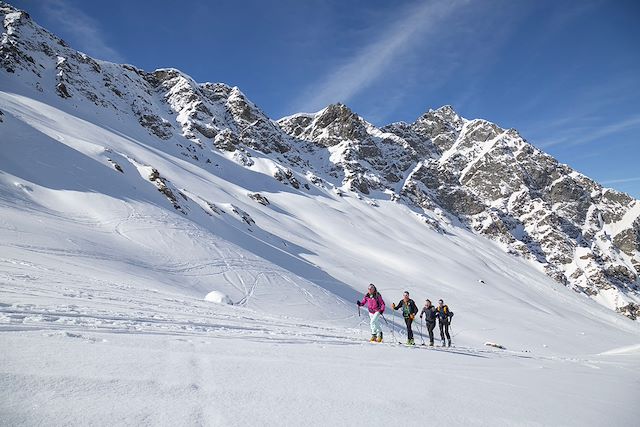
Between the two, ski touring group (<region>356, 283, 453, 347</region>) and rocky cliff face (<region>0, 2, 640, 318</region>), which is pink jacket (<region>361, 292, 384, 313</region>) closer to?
ski touring group (<region>356, 283, 453, 347</region>)

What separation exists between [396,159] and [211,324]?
511ft

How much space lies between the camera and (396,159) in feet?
519

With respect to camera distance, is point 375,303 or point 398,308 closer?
point 375,303

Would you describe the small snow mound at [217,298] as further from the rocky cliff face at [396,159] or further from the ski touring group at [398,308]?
the rocky cliff face at [396,159]

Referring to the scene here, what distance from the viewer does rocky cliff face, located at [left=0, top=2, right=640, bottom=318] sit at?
8325 centimetres

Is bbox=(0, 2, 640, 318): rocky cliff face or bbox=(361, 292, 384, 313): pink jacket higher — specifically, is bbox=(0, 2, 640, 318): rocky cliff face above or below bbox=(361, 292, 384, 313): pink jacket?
above

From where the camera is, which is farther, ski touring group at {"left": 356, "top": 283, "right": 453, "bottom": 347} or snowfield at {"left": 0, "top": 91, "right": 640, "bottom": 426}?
ski touring group at {"left": 356, "top": 283, "right": 453, "bottom": 347}

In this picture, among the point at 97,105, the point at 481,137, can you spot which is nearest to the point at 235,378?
the point at 97,105

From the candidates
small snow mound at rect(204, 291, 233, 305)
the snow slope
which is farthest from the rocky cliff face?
small snow mound at rect(204, 291, 233, 305)

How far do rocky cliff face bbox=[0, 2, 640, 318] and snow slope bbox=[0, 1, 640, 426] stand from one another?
24.8 meters

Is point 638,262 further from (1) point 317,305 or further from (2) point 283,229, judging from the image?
(1) point 317,305

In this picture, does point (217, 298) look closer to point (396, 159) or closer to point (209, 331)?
point (209, 331)

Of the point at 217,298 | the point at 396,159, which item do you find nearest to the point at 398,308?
the point at 217,298

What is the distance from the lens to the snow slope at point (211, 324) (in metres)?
3.54
